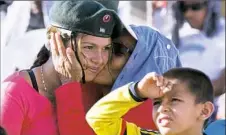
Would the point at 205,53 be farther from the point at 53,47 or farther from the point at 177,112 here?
the point at 177,112

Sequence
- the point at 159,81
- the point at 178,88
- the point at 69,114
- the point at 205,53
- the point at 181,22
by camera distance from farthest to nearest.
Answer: the point at 181,22, the point at 205,53, the point at 69,114, the point at 178,88, the point at 159,81

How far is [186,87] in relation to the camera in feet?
6.90

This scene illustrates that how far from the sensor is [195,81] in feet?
7.04

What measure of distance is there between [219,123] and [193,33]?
6.94ft

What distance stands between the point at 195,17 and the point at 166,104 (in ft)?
8.60

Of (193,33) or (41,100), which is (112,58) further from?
(193,33)

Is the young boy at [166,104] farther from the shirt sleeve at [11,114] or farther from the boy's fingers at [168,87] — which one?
the shirt sleeve at [11,114]

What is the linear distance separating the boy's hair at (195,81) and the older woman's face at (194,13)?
2432mm

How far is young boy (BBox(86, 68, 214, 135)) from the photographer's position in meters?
2.04

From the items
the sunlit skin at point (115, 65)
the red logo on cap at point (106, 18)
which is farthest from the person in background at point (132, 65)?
the red logo on cap at point (106, 18)

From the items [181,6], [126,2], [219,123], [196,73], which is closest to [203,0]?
[181,6]

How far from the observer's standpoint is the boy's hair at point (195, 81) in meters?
2.12

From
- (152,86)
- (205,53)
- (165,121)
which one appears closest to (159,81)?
(152,86)

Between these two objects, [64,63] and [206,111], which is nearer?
[206,111]
